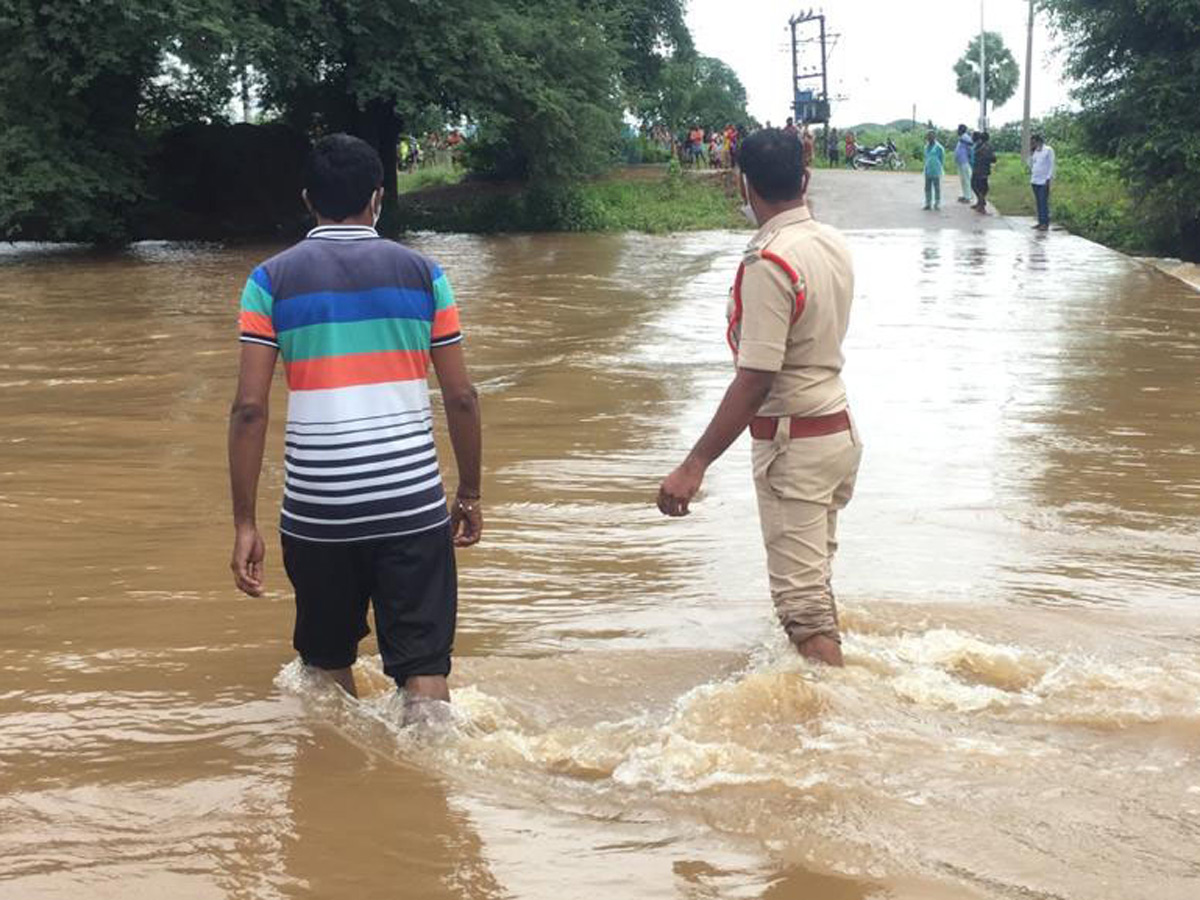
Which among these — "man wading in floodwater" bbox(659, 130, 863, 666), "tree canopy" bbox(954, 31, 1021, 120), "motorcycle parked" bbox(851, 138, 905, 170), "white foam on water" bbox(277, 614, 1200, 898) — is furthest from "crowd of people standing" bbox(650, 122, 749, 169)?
"tree canopy" bbox(954, 31, 1021, 120)

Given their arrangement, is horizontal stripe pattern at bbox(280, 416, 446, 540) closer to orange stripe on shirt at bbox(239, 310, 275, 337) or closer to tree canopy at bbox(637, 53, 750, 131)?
orange stripe on shirt at bbox(239, 310, 275, 337)

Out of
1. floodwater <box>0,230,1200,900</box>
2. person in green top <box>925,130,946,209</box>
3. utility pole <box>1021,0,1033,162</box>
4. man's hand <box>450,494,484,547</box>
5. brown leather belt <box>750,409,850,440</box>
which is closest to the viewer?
floodwater <box>0,230,1200,900</box>

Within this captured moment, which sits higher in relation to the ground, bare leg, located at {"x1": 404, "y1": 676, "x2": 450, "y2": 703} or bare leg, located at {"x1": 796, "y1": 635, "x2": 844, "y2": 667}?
bare leg, located at {"x1": 404, "y1": 676, "x2": 450, "y2": 703}

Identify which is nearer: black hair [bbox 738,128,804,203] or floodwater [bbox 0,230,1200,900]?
floodwater [bbox 0,230,1200,900]

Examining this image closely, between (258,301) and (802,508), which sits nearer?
(258,301)

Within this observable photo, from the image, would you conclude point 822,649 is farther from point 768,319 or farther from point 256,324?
point 256,324

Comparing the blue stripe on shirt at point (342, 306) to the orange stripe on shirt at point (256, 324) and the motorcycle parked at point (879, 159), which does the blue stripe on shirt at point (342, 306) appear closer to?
the orange stripe on shirt at point (256, 324)

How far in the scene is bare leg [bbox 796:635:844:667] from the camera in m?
4.68

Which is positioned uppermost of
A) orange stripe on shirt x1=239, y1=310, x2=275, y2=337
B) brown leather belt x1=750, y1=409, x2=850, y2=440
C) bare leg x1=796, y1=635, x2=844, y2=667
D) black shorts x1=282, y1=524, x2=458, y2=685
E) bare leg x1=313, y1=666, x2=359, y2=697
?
orange stripe on shirt x1=239, y1=310, x2=275, y2=337

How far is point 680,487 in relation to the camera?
4.34 metres

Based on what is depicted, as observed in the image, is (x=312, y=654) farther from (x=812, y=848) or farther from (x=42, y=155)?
(x=42, y=155)

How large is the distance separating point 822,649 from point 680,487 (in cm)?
77

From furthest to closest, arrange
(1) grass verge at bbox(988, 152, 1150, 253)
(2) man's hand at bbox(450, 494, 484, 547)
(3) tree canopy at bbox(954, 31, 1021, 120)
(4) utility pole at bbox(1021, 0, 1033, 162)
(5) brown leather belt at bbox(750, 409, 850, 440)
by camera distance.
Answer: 1. (3) tree canopy at bbox(954, 31, 1021, 120)
2. (4) utility pole at bbox(1021, 0, 1033, 162)
3. (1) grass verge at bbox(988, 152, 1150, 253)
4. (5) brown leather belt at bbox(750, 409, 850, 440)
5. (2) man's hand at bbox(450, 494, 484, 547)

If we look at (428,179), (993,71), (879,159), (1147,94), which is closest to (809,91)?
(879,159)
